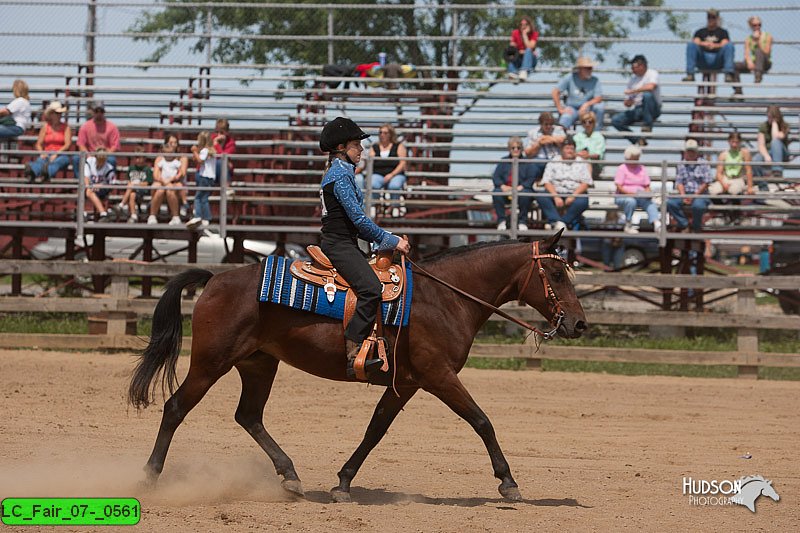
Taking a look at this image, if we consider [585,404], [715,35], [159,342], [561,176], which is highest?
[715,35]

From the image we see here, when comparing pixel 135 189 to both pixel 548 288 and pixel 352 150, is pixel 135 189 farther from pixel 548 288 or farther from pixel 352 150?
pixel 548 288

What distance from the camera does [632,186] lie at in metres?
16.7

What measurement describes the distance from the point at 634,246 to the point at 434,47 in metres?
6.85

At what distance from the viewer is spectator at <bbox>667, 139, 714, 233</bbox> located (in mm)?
16484

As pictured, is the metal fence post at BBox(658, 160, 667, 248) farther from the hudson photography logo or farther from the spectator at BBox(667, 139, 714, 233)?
the hudson photography logo

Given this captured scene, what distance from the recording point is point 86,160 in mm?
17094

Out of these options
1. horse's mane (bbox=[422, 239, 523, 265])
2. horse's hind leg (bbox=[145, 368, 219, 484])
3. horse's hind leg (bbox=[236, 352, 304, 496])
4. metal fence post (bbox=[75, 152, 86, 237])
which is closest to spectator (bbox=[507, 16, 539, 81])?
metal fence post (bbox=[75, 152, 86, 237])

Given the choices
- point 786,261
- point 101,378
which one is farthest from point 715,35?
point 101,378

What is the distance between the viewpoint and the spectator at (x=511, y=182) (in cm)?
1636

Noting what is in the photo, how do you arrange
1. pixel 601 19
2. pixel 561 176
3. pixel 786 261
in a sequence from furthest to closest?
pixel 601 19, pixel 786 261, pixel 561 176

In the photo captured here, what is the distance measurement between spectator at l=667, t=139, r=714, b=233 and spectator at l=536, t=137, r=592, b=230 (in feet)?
5.49

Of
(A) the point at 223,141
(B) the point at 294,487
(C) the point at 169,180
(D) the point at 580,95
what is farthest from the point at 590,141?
(B) the point at 294,487

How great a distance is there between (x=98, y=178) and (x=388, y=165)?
15.3 feet

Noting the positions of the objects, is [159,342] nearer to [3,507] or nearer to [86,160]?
[3,507]
